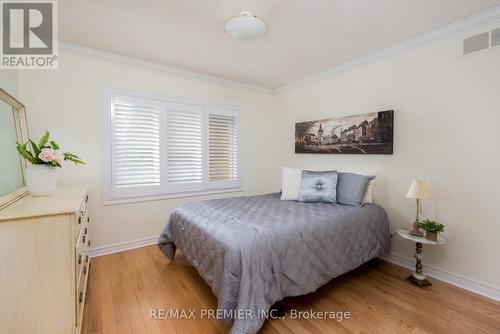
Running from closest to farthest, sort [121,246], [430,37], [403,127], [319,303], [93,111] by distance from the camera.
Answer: [319,303] < [430,37] < [403,127] < [93,111] < [121,246]

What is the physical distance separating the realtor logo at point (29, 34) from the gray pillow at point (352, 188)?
333 cm

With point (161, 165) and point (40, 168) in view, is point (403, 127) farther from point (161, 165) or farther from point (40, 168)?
point (40, 168)

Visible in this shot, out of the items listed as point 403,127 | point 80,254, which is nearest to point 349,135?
point 403,127

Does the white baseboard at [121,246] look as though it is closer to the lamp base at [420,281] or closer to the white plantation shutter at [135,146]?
Answer: the white plantation shutter at [135,146]

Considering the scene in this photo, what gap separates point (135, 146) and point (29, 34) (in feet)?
4.79

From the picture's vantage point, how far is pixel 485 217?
204 cm

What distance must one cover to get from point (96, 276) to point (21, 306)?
1141mm

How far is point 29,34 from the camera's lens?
2.25 meters

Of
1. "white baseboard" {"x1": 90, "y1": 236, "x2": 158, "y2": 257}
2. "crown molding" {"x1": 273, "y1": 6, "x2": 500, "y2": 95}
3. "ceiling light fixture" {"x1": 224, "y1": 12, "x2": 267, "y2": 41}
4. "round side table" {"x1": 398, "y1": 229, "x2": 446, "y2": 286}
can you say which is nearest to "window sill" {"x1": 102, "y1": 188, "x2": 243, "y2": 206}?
"white baseboard" {"x1": 90, "y1": 236, "x2": 158, "y2": 257}

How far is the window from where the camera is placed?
9.40 feet

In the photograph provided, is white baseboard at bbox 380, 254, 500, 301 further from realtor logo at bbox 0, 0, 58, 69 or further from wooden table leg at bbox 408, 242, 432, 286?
realtor logo at bbox 0, 0, 58, 69

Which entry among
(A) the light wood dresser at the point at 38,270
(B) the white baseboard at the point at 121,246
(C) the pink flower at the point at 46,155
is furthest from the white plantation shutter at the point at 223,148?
(A) the light wood dresser at the point at 38,270

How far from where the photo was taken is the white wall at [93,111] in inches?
96.3

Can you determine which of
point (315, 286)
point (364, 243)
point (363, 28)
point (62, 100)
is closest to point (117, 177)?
point (62, 100)
